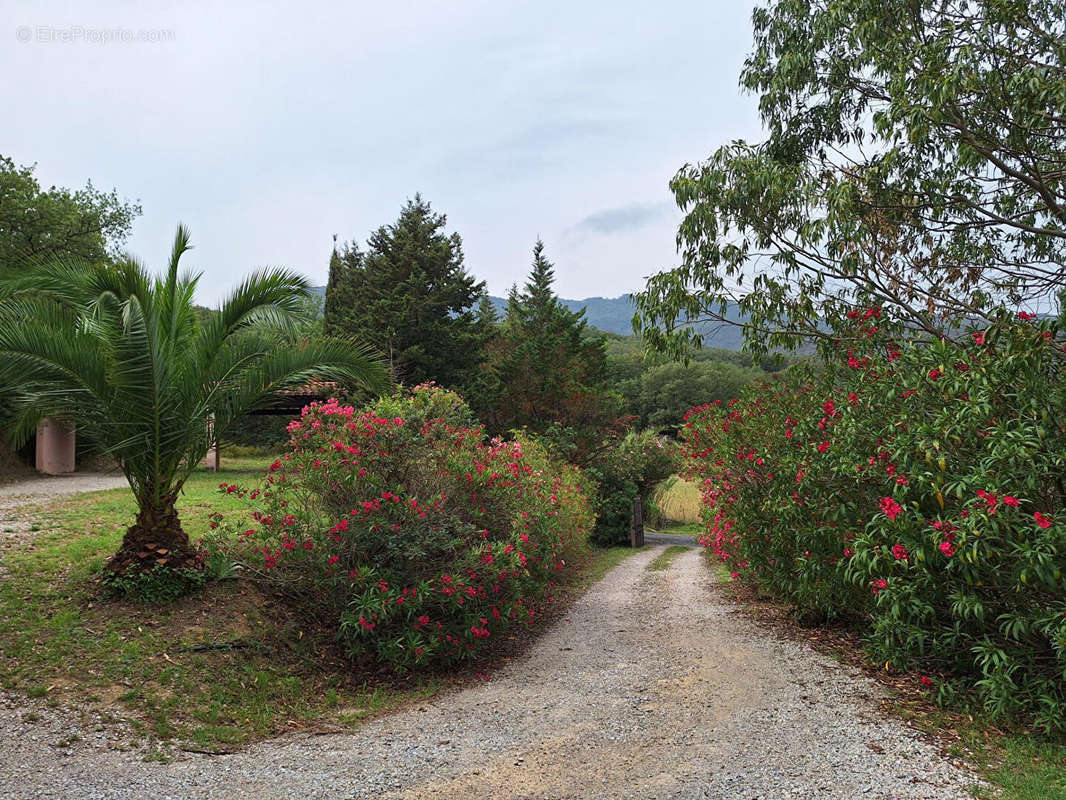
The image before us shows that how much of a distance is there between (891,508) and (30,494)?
1479 centimetres

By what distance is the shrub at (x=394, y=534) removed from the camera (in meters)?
6.25

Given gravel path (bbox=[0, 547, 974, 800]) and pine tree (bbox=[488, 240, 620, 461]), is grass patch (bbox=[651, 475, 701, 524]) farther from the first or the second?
gravel path (bbox=[0, 547, 974, 800])

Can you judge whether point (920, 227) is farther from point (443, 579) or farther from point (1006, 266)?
point (443, 579)

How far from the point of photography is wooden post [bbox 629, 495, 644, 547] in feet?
61.4

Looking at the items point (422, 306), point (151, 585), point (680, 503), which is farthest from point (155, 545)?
point (680, 503)

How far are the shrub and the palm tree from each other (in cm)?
69

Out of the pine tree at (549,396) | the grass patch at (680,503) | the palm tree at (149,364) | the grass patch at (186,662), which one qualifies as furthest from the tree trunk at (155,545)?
the grass patch at (680,503)

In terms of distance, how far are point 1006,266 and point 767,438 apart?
9.83 ft

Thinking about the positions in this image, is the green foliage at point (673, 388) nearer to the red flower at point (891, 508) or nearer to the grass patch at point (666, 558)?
the grass patch at point (666, 558)

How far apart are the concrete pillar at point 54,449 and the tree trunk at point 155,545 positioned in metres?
13.4

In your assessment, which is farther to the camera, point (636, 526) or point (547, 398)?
point (547, 398)

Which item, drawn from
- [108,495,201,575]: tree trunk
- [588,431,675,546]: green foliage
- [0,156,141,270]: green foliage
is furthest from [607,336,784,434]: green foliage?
[108,495,201,575]: tree trunk

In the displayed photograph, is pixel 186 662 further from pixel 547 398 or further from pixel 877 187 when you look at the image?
pixel 547 398

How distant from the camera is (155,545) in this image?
6.60 meters
